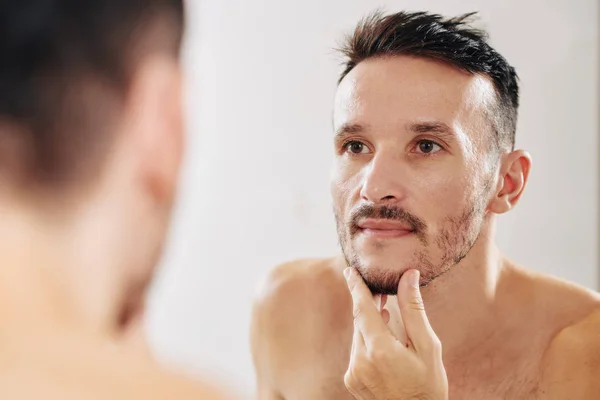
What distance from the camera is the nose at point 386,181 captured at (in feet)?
3.12

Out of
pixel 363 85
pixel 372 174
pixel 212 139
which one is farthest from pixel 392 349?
pixel 212 139

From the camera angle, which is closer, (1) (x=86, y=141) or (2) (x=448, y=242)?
(1) (x=86, y=141)

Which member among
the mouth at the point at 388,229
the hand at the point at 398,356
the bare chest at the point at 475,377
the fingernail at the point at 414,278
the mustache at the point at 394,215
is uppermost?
the mustache at the point at 394,215

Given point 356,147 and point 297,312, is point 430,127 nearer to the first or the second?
point 356,147

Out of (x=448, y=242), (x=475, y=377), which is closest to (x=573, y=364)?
(x=475, y=377)

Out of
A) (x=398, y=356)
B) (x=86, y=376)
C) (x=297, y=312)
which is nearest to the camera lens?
(x=86, y=376)

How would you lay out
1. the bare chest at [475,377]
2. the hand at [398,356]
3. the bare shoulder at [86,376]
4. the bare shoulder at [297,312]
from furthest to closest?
the bare shoulder at [297,312], the bare chest at [475,377], the hand at [398,356], the bare shoulder at [86,376]

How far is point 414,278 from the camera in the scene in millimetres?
936

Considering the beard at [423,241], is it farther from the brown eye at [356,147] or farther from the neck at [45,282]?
the neck at [45,282]

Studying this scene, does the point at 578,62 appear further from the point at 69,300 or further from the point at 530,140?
A: the point at 69,300

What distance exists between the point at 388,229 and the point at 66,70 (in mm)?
564

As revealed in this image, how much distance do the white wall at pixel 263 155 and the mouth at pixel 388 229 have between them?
0.81 ft

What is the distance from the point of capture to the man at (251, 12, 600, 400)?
0.93 metres

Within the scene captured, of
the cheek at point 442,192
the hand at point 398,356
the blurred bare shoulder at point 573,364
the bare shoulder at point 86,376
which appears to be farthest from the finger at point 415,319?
the bare shoulder at point 86,376
